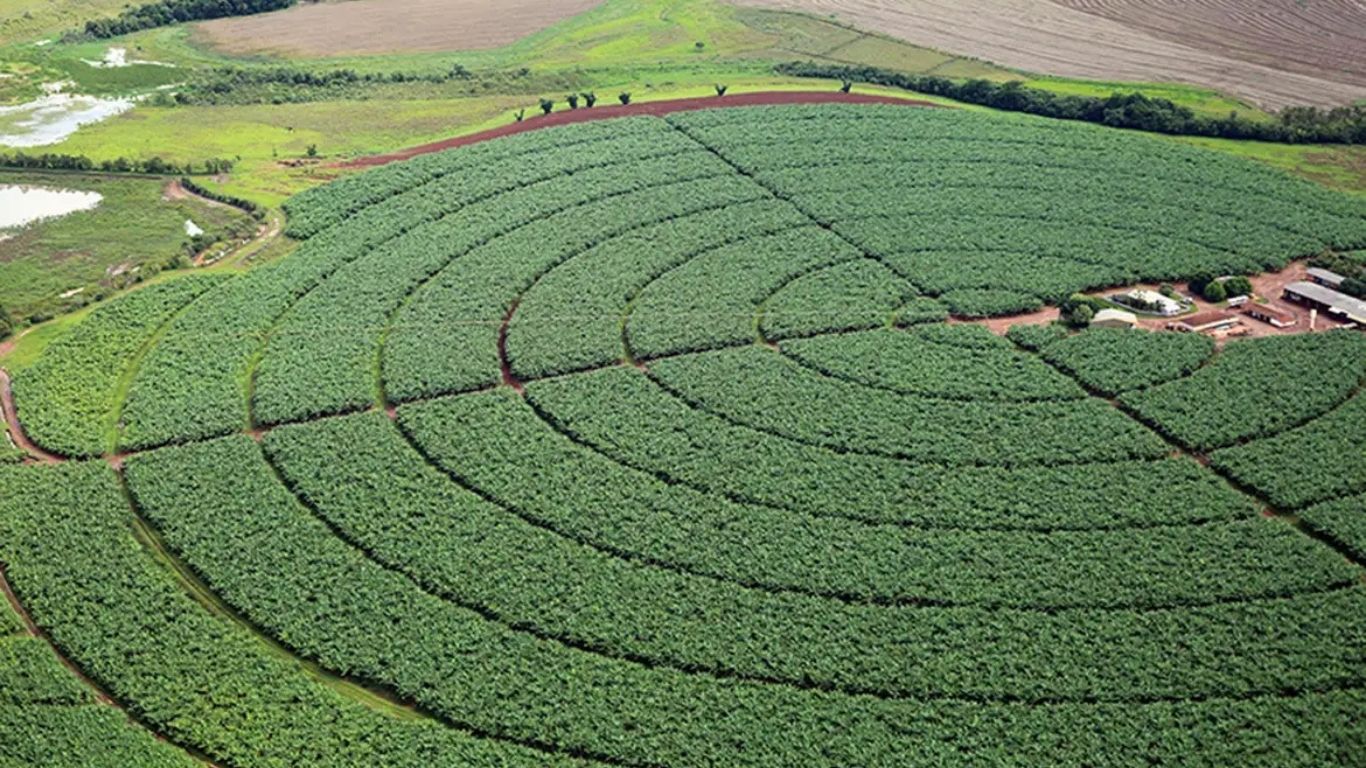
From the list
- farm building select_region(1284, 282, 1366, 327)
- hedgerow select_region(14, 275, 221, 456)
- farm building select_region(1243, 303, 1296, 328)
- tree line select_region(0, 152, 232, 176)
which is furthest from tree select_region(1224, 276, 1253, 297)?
tree line select_region(0, 152, 232, 176)

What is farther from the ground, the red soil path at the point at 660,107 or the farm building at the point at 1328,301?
the red soil path at the point at 660,107

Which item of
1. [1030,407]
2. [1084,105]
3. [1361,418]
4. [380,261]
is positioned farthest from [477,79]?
[1361,418]

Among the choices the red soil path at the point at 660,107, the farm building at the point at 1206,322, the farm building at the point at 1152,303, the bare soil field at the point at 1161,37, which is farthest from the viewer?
the bare soil field at the point at 1161,37

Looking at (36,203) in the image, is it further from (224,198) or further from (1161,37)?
(1161,37)

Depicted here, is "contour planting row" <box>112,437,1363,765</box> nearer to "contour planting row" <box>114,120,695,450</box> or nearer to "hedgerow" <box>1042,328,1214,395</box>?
"contour planting row" <box>114,120,695,450</box>

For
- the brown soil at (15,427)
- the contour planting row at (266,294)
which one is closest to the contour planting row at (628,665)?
the contour planting row at (266,294)

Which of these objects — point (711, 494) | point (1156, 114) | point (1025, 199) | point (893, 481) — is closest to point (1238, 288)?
point (1025, 199)

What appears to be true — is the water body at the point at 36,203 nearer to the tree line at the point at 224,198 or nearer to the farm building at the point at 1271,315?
the tree line at the point at 224,198
